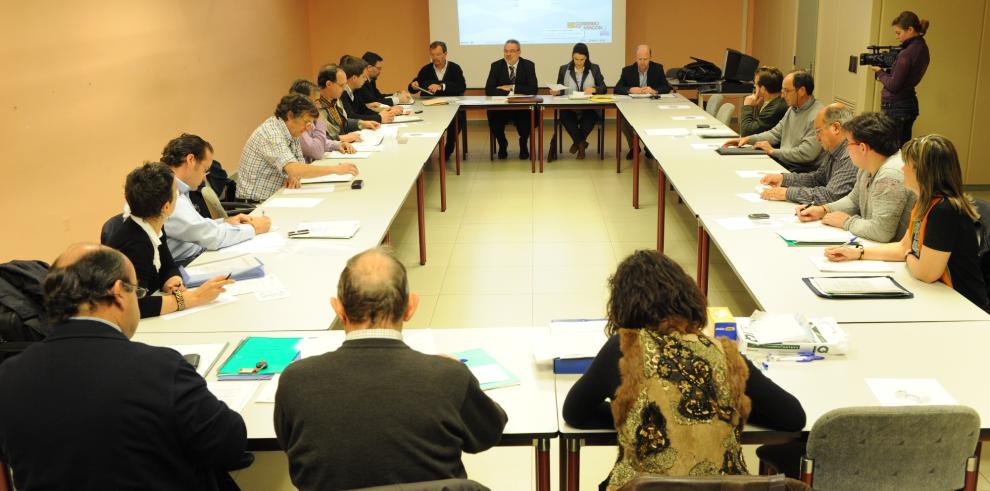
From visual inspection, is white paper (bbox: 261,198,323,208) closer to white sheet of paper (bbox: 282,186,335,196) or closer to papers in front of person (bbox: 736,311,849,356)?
white sheet of paper (bbox: 282,186,335,196)

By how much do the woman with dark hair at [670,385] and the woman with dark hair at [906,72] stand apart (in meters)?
5.32

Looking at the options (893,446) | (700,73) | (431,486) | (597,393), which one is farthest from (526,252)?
(700,73)

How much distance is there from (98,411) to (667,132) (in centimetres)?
583

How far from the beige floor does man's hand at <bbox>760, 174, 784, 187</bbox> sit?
697 millimetres

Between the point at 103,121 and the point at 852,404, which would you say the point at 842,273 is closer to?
the point at 852,404

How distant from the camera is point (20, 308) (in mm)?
2992

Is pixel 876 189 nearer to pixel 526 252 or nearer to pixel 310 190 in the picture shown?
pixel 526 252

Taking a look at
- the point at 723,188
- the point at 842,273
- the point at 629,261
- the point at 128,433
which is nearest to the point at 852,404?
the point at 629,261

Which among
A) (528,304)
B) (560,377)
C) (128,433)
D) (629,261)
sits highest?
(629,261)

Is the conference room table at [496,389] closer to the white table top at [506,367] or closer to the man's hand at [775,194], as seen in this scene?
the white table top at [506,367]

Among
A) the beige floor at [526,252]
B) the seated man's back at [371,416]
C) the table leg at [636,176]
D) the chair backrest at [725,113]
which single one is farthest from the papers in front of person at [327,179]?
the chair backrest at [725,113]

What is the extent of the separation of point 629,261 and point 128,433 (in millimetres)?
1286

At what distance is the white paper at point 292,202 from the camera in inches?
193

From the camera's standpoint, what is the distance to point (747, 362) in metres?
2.24
